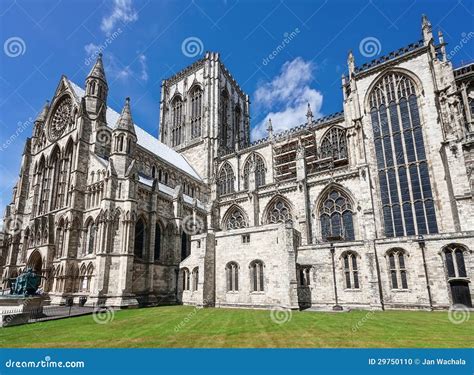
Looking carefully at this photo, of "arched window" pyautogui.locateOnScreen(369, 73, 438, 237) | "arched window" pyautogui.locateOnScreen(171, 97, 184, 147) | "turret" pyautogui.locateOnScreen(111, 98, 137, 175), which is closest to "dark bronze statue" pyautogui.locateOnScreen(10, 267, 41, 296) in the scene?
"turret" pyautogui.locateOnScreen(111, 98, 137, 175)

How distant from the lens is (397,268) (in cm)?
2166

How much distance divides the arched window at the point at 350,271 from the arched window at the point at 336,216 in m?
4.54

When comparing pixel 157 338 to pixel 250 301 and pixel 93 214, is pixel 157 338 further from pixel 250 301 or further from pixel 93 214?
pixel 93 214

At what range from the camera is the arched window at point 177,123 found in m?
54.4

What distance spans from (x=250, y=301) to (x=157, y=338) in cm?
1297

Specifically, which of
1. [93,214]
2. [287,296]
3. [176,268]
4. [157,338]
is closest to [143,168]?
[93,214]

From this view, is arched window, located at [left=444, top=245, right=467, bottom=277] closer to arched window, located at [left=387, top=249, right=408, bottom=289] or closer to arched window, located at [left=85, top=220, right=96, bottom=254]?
arched window, located at [left=387, top=249, right=408, bottom=289]

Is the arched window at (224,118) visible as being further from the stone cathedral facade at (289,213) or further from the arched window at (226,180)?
the stone cathedral facade at (289,213)

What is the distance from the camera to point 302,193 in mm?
30609

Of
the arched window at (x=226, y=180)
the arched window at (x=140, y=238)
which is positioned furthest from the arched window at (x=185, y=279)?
the arched window at (x=226, y=180)

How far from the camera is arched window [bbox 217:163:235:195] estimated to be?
43375 millimetres

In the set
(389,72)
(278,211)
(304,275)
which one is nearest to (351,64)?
(389,72)

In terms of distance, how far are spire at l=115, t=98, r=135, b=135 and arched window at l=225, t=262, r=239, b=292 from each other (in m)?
16.2

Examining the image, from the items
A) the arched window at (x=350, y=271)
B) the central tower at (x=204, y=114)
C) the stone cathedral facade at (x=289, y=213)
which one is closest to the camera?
the stone cathedral facade at (x=289, y=213)
